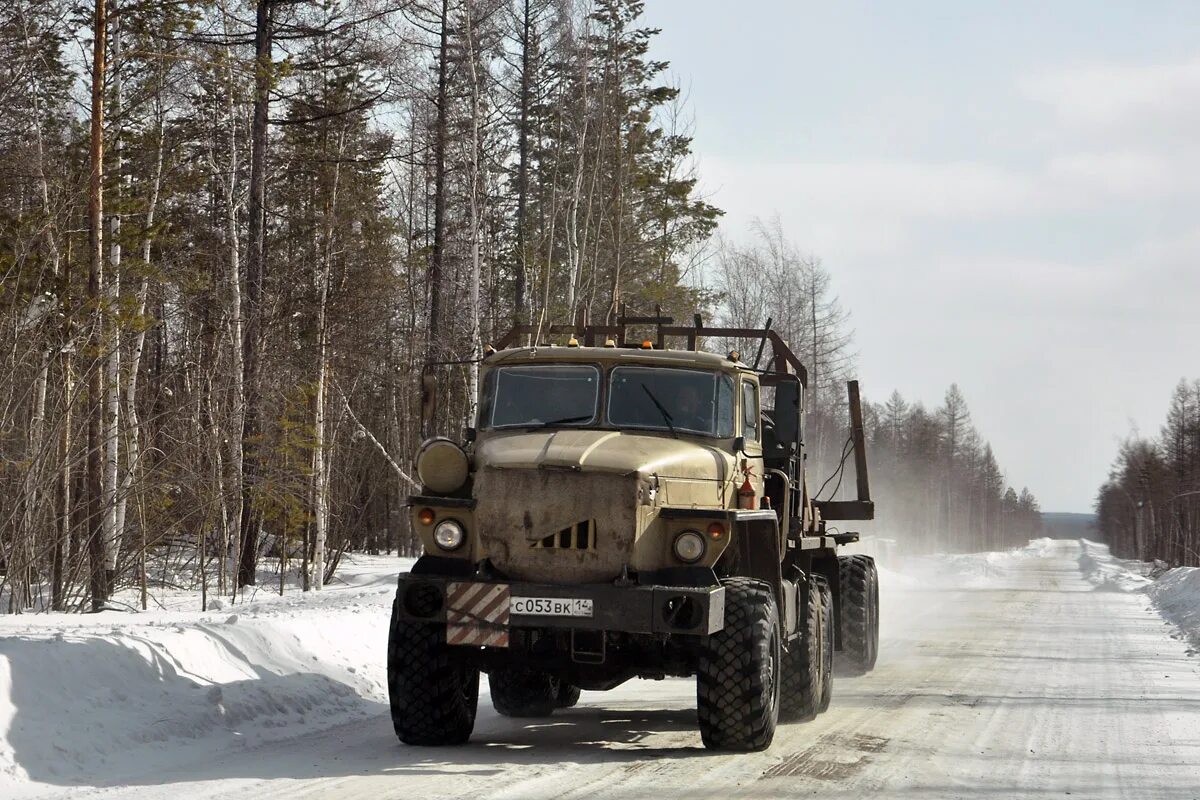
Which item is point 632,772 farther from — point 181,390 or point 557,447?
point 181,390

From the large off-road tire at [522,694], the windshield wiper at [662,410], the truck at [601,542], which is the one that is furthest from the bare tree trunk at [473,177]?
the windshield wiper at [662,410]

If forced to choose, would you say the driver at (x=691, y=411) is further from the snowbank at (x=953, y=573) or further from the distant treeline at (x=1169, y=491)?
the distant treeline at (x=1169, y=491)

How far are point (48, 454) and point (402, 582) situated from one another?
23.2 feet

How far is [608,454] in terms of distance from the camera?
852 cm

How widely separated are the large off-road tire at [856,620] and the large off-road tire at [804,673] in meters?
3.13

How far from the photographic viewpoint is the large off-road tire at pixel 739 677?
8.35m

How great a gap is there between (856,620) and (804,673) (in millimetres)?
4268

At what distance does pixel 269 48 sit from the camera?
2277 centimetres

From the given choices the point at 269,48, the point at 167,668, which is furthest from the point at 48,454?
the point at 269,48

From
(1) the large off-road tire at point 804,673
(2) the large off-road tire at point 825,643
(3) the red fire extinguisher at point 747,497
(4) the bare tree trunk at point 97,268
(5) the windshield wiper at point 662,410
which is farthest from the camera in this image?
(4) the bare tree trunk at point 97,268

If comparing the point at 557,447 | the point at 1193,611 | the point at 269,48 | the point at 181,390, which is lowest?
the point at 1193,611

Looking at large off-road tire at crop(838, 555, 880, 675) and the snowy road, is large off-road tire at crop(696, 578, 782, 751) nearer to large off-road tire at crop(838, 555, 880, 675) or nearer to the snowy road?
the snowy road

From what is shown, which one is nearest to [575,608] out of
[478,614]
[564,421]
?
[478,614]

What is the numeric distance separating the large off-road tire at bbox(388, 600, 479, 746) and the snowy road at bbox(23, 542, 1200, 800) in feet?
0.67
